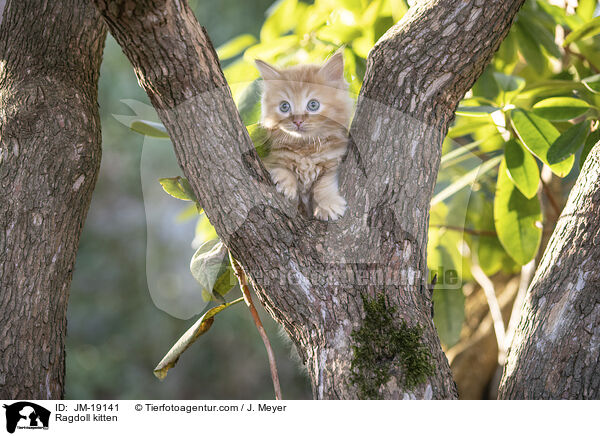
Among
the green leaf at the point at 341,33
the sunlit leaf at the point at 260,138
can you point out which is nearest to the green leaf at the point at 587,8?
the green leaf at the point at 341,33

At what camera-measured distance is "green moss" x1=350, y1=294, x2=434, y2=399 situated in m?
0.90

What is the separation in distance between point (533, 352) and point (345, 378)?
0.36 m

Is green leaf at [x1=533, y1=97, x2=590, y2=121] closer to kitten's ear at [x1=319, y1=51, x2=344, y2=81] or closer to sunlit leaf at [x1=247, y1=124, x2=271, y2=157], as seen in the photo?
kitten's ear at [x1=319, y1=51, x2=344, y2=81]

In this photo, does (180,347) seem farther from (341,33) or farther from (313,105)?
(341,33)

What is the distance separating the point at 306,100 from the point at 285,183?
0.28m

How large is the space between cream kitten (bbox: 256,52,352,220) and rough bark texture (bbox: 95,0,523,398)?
99 mm

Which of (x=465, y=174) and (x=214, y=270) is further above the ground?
(x=465, y=174)

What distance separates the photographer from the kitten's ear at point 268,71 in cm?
131

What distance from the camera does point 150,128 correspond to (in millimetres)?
1231

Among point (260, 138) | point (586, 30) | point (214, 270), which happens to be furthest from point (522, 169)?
point (214, 270)

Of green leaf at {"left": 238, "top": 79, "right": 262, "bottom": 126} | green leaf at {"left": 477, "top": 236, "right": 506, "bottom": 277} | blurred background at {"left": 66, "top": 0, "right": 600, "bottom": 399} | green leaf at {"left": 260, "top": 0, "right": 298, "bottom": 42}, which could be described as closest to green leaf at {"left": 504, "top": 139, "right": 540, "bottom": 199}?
blurred background at {"left": 66, "top": 0, "right": 600, "bottom": 399}

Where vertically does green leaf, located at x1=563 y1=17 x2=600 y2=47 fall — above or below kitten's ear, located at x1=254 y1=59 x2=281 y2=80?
above

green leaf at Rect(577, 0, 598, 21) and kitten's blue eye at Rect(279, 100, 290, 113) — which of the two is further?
green leaf at Rect(577, 0, 598, 21)

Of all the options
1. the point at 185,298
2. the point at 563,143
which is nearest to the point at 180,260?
the point at 185,298
